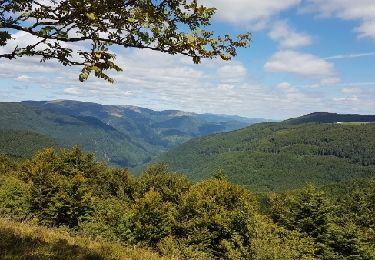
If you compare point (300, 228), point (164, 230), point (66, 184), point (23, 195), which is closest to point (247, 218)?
point (300, 228)

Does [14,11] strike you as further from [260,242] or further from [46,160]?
[46,160]

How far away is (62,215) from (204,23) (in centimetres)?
5780

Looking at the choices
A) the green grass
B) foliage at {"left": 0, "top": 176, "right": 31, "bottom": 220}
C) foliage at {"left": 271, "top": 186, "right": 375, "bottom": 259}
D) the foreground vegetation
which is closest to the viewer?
the green grass

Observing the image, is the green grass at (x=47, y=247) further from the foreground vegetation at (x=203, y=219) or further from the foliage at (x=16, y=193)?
the foliage at (x=16, y=193)

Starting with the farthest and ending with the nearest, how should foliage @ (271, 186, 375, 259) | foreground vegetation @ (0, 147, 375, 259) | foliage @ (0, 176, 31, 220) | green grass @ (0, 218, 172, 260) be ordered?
foliage @ (0, 176, 31, 220) → foliage @ (271, 186, 375, 259) → foreground vegetation @ (0, 147, 375, 259) → green grass @ (0, 218, 172, 260)

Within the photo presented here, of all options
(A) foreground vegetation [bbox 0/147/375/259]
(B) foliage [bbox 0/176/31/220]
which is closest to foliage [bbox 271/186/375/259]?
(A) foreground vegetation [bbox 0/147/375/259]

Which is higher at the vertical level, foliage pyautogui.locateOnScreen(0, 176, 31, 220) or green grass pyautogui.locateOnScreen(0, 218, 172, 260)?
green grass pyautogui.locateOnScreen(0, 218, 172, 260)

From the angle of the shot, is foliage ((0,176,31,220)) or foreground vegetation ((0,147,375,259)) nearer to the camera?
foreground vegetation ((0,147,375,259))

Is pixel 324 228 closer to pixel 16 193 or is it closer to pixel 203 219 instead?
pixel 203 219

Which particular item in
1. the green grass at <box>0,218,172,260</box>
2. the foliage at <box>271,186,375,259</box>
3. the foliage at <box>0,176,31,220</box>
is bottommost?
the foliage at <box>0,176,31,220</box>

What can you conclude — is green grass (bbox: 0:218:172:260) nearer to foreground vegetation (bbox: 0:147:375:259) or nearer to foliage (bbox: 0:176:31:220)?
foreground vegetation (bbox: 0:147:375:259)

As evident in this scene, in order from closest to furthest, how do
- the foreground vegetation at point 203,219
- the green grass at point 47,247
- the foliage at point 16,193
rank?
the green grass at point 47,247 → the foreground vegetation at point 203,219 → the foliage at point 16,193

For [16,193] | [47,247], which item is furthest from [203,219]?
[47,247]

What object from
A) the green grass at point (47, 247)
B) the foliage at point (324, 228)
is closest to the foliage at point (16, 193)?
the foliage at point (324, 228)
